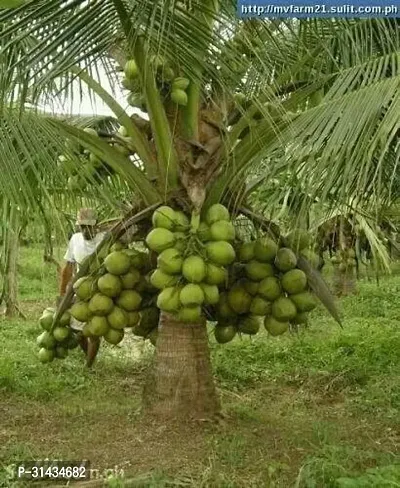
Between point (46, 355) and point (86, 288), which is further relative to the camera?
point (46, 355)

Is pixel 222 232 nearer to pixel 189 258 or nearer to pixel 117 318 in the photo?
pixel 189 258

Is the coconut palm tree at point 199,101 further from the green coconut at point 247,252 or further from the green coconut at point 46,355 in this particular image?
the green coconut at point 46,355

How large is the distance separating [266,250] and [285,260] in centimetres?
9

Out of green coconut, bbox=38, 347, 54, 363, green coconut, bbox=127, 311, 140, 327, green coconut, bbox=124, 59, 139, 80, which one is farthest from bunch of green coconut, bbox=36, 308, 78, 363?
green coconut, bbox=124, 59, 139, 80

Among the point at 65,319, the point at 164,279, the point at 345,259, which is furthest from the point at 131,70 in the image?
the point at 345,259

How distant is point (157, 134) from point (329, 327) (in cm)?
454

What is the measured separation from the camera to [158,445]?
353 centimetres

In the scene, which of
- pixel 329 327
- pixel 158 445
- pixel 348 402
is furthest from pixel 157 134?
pixel 329 327

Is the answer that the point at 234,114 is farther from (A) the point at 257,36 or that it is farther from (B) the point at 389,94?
(B) the point at 389,94

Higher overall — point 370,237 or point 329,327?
point 370,237

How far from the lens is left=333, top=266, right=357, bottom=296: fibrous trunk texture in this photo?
33.7 feet

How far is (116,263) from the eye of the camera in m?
3.47

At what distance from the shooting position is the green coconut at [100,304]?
3453mm

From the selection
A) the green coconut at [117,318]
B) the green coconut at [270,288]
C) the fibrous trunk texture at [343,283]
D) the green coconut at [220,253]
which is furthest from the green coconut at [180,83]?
the fibrous trunk texture at [343,283]
